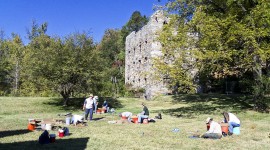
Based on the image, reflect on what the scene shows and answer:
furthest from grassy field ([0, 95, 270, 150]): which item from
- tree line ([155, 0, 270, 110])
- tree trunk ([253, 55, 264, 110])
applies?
tree line ([155, 0, 270, 110])

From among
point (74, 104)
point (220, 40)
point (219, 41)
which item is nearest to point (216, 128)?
point (219, 41)

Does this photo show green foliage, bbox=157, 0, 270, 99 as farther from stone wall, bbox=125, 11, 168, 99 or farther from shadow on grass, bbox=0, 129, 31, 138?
shadow on grass, bbox=0, 129, 31, 138

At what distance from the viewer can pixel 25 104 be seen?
2744 cm

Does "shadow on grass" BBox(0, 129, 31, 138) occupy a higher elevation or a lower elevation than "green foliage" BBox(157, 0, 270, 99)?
lower

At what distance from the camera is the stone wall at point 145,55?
36.8 metres

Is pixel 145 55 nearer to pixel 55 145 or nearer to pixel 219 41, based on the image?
pixel 219 41

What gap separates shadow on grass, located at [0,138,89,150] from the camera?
11.1m

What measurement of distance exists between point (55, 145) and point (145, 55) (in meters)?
29.1

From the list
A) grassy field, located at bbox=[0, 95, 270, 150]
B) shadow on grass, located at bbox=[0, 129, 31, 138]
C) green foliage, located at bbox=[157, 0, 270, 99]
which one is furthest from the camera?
green foliage, located at bbox=[157, 0, 270, 99]

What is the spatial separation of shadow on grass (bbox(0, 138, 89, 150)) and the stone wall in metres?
18.8

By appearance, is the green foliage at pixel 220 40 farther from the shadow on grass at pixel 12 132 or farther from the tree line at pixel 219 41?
the shadow on grass at pixel 12 132

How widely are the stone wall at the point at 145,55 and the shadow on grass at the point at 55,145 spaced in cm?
1883

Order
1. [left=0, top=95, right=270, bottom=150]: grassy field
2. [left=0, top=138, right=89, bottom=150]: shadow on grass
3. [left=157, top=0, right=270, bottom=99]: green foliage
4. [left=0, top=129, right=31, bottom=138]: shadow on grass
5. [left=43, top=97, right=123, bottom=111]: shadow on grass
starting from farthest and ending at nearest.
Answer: [left=43, top=97, right=123, bottom=111]: shadow on grass
[left=157, top=0, right=270, bottom=99]: green foliage
[left=0, top=129, right=31, bottom=138]: shadow on grass
[left=0, top=95, right=270, bottom=150]: grassy field
[left=0, top=138, right=89, bottom=150]: shadow on grass

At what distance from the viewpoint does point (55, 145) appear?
1151 centimetres
